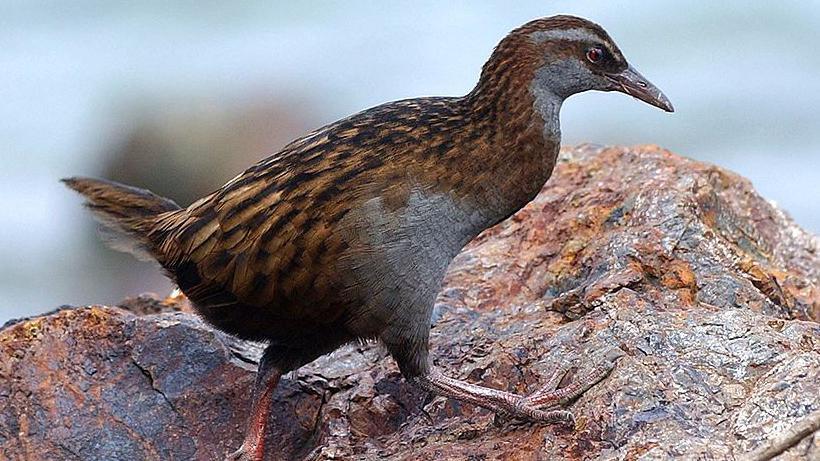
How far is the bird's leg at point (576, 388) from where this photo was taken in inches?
200

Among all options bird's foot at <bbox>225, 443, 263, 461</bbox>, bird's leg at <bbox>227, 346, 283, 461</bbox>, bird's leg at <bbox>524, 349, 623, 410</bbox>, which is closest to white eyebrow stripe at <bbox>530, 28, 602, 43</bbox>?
bird's leg at <bbox>524, 349, 623, 410</bbox>

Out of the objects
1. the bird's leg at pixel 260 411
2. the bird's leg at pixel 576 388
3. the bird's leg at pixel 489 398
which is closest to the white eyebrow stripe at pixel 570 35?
the bird's leg at pixel 576 388

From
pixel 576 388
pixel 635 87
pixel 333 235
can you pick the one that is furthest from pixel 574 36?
pixel 576 388

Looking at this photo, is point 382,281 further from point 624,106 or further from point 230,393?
point 624,106

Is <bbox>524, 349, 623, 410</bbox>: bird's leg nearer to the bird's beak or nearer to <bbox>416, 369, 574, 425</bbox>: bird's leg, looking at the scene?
<bbox>416, 369, 574, 425</bbox>: bird's leg

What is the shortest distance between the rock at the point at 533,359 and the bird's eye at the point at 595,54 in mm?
905

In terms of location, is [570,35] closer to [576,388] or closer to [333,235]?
[333,235]

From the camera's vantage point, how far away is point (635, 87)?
225 inches

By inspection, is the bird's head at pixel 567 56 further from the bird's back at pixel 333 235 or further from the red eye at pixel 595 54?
the bird's back at pixel 333 235

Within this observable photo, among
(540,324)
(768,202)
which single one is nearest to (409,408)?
(540,324)

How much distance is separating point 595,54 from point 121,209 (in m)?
2.40

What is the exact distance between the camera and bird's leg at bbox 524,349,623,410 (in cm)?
507

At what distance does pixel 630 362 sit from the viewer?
503 centimetres

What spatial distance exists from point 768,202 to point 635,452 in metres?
3.14
